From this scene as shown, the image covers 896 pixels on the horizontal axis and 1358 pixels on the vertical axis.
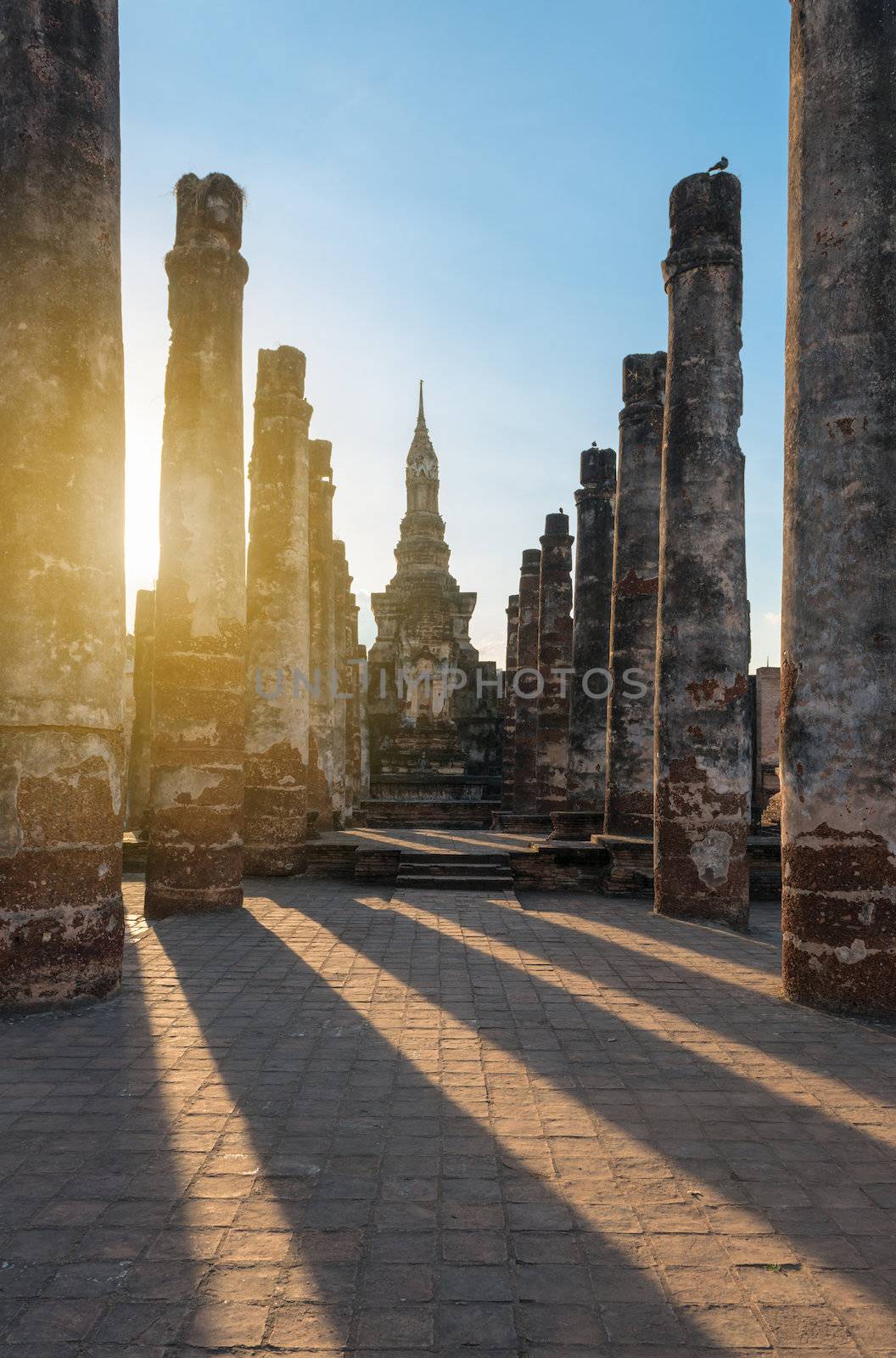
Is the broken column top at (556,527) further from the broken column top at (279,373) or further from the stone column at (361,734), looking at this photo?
the broken column top at (279,373)

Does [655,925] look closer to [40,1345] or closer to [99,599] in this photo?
[99,599]

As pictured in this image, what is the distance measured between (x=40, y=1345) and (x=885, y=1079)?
362 centimetres

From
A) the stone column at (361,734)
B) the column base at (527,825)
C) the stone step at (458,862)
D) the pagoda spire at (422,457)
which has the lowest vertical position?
the column base at (527,825)

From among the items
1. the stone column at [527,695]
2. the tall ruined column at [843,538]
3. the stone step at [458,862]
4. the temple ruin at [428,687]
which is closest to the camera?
the tall ruined column at [843,538]

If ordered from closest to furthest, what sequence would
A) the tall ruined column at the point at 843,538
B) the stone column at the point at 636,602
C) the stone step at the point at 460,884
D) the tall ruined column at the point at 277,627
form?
the tall ruined column at the point at 843,538
the stone step at the point at 460,884
the tall ruined column at the point at 277,627
the stone column at the point at 636,602

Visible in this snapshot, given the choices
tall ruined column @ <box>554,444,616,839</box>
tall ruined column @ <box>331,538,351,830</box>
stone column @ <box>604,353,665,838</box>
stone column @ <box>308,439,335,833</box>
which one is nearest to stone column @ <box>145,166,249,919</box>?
stone column @ <box>604,353,665,838</box>

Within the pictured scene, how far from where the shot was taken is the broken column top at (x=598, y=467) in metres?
16.5

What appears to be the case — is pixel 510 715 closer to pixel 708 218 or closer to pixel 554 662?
pixel 554 662

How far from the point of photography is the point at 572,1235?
2797 millimetres

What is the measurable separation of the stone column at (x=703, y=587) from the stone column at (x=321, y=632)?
7.45 meters

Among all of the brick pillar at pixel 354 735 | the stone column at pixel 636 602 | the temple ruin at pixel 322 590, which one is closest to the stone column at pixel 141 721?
the temple ruin at pixel 322 590

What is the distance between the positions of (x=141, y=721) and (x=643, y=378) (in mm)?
9936

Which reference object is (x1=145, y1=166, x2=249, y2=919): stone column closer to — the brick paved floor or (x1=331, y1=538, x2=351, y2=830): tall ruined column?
the brick paved floor

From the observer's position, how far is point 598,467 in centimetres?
1655
